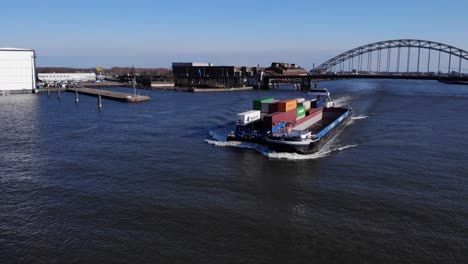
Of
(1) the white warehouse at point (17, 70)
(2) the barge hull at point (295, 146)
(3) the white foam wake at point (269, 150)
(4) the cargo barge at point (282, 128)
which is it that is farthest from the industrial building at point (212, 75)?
(2) the barge hull at point (295, 146)

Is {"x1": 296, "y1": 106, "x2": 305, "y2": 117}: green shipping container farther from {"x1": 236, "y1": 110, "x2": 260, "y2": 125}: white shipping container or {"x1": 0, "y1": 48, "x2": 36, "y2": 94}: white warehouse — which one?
{"x1": 0, "y1": 48, "x2": 36, "y2": 94}: white warehouse

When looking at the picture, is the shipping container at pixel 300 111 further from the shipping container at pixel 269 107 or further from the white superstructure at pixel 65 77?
the white superstructure at pixel 65 77

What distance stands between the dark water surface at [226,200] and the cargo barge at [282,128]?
35.4 inches

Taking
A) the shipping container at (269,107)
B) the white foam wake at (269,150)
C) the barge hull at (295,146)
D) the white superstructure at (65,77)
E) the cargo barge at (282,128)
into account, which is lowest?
the white foam wake at (269,150)

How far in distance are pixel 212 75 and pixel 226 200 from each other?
367ft

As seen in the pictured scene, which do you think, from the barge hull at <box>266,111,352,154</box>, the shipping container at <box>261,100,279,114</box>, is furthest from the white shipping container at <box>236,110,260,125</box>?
the barge hull at <box>266,111,352,154</box>

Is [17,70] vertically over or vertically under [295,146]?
over

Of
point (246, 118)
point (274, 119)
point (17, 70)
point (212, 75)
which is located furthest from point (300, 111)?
point (212, 75)

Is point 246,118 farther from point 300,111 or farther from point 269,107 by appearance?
point 300,111

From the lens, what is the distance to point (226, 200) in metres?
19.6

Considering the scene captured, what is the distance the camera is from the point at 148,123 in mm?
44562

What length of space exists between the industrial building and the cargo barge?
8181 cm

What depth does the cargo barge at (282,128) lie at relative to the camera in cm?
2898

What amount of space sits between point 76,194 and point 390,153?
22100mm
